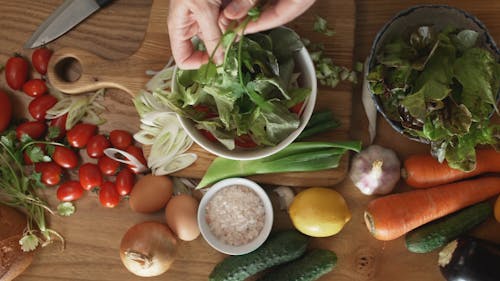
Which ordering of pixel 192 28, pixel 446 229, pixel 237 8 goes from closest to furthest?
pixel 237 8 → pixel 192 28 → pixel 446 229

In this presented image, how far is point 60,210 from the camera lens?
4.67 ft

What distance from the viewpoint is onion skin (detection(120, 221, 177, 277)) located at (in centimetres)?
133

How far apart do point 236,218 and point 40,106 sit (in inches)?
23.7

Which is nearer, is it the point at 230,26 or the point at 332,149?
the point at 230,26

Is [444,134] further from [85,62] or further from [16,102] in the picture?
[16,102]

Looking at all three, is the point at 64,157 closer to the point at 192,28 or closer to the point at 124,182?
the point at 124,182

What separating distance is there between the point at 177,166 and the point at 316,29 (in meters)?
0.51

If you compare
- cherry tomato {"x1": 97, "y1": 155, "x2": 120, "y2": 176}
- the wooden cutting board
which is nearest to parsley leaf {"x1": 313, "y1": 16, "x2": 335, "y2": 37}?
the wooden cutting board

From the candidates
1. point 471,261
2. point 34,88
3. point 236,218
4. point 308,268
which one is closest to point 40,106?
point 34,88

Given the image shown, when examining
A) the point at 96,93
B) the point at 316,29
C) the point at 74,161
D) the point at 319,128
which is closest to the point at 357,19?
the point at 316,29

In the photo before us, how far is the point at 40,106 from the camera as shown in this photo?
56.9 inches

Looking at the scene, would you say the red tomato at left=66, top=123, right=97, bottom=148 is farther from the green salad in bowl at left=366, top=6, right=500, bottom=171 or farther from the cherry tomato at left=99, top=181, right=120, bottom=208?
the green salad in bowl at left=366, top=6, right=500, bottom=171

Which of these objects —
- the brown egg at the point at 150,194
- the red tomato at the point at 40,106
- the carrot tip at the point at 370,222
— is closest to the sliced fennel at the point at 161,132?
the brown egg at the point at 150,194

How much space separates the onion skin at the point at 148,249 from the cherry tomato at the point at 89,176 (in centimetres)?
16
